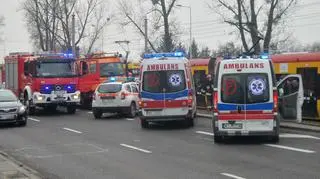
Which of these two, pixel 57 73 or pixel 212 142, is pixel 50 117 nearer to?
pixel 57 73

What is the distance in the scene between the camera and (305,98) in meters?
22.5

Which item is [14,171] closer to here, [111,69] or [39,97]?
[39,97]

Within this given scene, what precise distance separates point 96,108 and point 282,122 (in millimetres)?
8199

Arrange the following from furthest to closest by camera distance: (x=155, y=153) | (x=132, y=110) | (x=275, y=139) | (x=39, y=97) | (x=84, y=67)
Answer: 1. (x=84, y=67)
2. (x=39, y=97)
3. (x=132, y=110)
4. (x=275, y=139)
5. (x=155, y=153)

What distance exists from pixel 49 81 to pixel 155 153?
49.0ft

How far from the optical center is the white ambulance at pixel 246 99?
15.9 meters

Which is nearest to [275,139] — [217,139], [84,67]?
[217,139]

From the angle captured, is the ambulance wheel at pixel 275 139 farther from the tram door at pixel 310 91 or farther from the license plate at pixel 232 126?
the tram door at pixel 310 91

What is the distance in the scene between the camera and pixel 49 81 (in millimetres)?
28328

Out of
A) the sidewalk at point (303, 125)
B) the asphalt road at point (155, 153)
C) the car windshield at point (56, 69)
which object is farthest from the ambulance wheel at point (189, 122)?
the car windshield at point (56, 69)

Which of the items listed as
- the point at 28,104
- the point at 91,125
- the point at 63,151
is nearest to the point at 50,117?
the point at 28,104

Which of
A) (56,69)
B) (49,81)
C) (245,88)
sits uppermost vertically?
(56,69)

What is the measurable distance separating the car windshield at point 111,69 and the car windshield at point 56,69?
376 cm

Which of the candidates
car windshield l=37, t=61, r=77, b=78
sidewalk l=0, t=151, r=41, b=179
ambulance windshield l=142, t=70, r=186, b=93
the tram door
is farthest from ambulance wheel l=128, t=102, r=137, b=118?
sidewalk l=0, t=151, r=41, b=179
